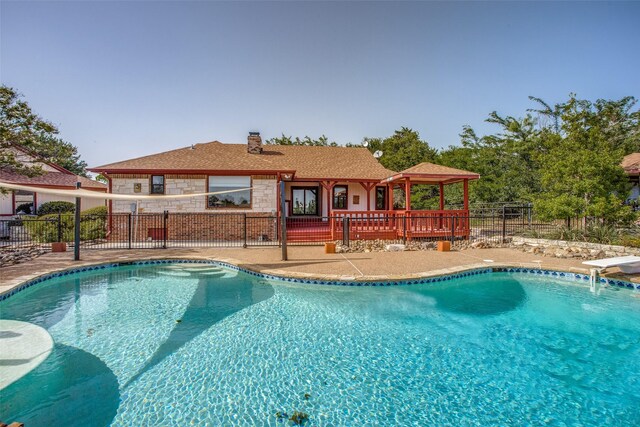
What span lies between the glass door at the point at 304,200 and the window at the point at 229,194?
3520 mm

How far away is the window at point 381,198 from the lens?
1876cm

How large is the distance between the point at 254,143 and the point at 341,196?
6203 mm

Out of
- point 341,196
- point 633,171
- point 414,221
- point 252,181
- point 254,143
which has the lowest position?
point 414,221

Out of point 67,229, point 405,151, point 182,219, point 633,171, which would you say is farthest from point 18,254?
point 633,171

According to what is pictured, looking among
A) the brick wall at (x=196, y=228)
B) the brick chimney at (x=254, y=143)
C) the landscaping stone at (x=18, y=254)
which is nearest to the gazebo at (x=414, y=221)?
the brick wall at (x=196, y=228)

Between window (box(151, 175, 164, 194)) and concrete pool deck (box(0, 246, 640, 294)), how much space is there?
4.27 metres

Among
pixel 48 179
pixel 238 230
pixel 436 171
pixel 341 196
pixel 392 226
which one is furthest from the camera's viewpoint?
pixel 48 179

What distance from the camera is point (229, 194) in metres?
15.3

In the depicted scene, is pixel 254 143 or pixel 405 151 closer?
pixel 254 143

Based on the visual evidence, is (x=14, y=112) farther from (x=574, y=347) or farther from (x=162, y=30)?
(x=574, y=347)

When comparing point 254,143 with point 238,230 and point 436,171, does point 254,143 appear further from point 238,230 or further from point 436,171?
point 436,171

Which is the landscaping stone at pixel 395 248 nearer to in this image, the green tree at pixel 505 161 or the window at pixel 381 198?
the window at pixel 381 198

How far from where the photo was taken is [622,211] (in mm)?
10883

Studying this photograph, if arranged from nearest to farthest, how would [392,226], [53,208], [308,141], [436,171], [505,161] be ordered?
[436,171]
[392,226]
[53,208]
[505,161]
[308,141]
